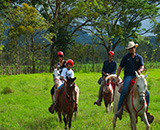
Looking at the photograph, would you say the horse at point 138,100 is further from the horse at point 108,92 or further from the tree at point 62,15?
the tree at point 62,15

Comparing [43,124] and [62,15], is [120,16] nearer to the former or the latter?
[62,15]

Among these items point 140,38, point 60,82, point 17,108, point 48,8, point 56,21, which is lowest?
point 17,108

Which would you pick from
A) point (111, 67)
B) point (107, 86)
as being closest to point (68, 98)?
point (107, 86)

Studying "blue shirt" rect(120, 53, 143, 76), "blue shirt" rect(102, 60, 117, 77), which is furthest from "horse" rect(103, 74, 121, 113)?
"blue shirt" rect(120, 53, 143, 76)

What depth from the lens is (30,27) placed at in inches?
1074

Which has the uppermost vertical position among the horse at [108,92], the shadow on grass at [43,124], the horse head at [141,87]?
the horse head at [141,87]

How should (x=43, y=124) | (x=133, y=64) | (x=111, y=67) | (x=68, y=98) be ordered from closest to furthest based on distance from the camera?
1. (x=133, y=64)
2. (x=68, y=98)
3. (x=43, y=124)
4. (x=111, y=67)

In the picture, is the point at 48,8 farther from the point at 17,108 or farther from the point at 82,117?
the point at 82,117

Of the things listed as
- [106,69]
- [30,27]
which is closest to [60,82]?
[106,69]

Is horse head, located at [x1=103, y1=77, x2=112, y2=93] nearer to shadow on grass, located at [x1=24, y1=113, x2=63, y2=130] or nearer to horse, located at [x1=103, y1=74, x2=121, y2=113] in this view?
horse, located at [x1=103, y1=74, x2=121, y2=113]

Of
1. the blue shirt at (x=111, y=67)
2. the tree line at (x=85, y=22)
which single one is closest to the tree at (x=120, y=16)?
the tree line at (x=85, y=22)

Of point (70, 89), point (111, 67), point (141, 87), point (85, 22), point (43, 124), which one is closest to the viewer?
point (141, 87)

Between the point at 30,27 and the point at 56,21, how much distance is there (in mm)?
9136

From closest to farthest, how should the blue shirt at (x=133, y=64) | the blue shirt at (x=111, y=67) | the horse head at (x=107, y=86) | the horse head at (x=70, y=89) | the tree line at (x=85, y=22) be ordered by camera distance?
1. the blue shirt at (x=133, y=64)
2. the horse head at (x=70, y=89)
3. the horse head at (x=107, y=86)
4. the blue shirt at (x=111, y=67)
5. the tree line at (x=85, y=22)
